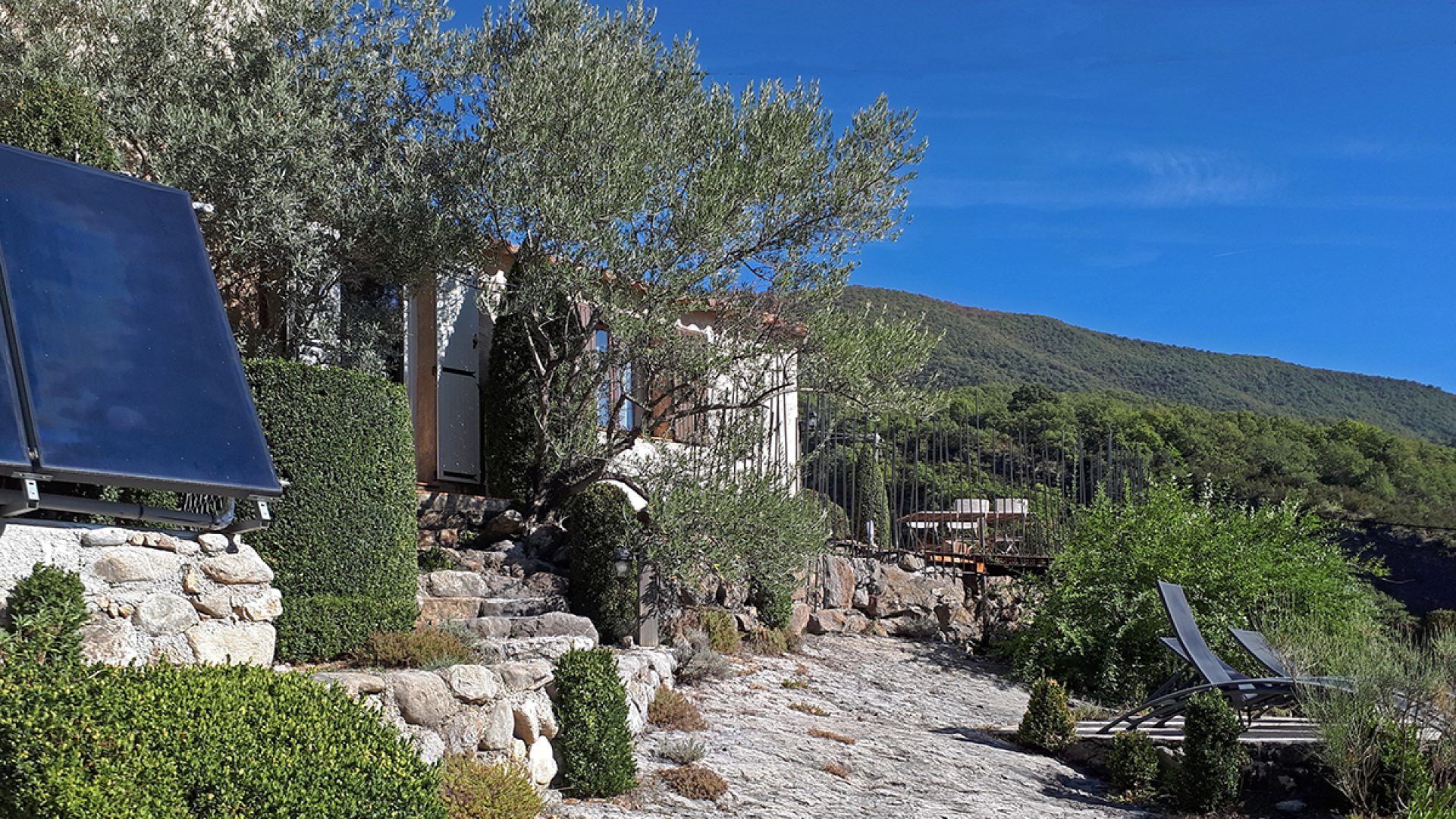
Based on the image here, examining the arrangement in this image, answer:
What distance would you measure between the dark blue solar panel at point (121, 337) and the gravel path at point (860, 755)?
169 inches

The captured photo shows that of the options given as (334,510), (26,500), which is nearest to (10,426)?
(26,500)

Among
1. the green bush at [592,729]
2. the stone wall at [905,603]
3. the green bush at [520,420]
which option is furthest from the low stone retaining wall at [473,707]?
the stone wall at [905,603]

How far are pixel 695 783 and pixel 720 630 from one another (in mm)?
4027

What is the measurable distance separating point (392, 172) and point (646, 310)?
300 centimetres

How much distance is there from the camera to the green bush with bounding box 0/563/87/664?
515 centimetres

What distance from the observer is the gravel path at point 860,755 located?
7.43 meters

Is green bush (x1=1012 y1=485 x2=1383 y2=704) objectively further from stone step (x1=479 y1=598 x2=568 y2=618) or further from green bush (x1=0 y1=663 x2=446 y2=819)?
green bush (x1=0 y1=663 x2=446 y2=819)

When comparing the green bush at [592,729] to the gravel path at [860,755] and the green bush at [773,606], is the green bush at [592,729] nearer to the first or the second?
the gravel path at [860,755]

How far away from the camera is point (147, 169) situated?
33.9 ft

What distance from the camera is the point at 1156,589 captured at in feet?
42.7

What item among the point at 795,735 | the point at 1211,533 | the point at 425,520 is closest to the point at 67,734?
the point at 795,735

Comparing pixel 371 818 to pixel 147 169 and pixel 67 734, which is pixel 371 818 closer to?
pixel 67 734

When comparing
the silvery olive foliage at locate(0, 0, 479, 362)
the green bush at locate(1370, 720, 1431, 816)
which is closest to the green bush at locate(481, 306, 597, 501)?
the silvery olive foliage at locate(0, 0, 479, 362)

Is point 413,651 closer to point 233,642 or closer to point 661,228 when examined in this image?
point 233,642
